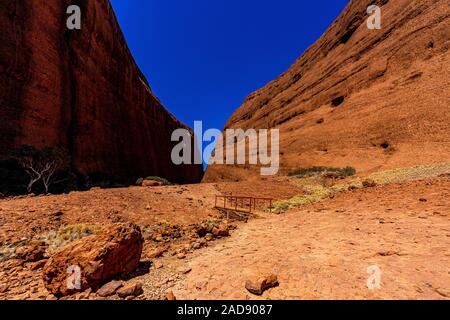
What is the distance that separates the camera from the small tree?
16453mm

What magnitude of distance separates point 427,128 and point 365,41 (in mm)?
17877

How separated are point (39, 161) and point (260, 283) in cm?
2141

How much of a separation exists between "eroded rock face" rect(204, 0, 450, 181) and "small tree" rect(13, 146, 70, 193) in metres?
22.8

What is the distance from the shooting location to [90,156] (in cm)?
2530

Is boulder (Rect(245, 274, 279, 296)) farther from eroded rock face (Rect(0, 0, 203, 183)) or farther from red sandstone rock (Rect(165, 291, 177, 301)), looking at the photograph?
eroded rock face (Rect(0, 0, 203, 183))

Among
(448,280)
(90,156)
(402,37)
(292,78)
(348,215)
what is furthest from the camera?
(292,78)

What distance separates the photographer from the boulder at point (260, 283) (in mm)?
3090

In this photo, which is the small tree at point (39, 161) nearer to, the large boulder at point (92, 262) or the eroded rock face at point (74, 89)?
the eroded rock face at point (74, 89)

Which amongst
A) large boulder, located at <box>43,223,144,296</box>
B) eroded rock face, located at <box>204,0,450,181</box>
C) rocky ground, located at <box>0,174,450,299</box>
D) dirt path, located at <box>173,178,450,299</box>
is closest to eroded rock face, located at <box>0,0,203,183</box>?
rocky ground, located at <box>0,174,450,299</box>

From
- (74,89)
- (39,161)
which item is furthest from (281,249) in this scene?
(74,89)

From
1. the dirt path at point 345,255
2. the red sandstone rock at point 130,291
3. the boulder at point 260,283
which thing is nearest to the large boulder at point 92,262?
the red sandstone rock at point 130,291

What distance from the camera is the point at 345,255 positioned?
4242 mm
